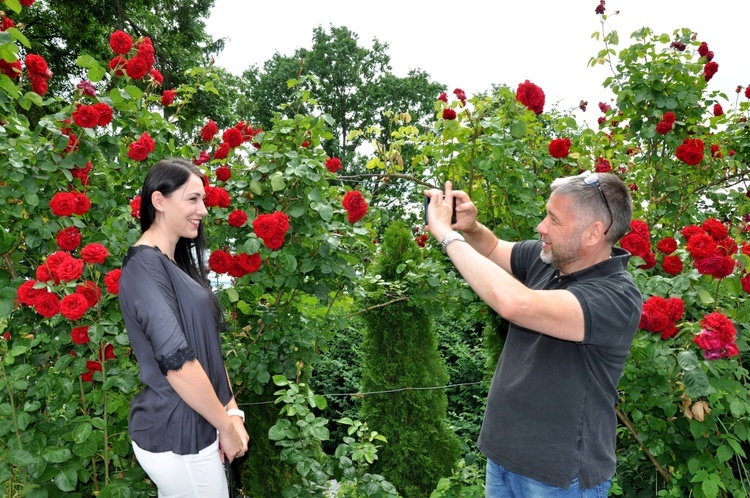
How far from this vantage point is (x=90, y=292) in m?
2.19

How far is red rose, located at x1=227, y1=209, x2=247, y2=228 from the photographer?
100 inches

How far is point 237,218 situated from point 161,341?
979 millimetres

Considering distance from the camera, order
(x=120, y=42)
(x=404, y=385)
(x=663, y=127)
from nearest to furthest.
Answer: (x=120, y=42), (x=663, y=127), (x=404, y=385)

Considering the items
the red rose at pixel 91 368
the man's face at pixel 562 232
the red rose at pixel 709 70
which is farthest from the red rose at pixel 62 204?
the red rose at pixel 709 70

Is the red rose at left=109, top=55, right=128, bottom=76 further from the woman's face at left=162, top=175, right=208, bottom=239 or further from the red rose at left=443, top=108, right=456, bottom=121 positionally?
the red rose at left=443, top=108, right=456, bottom=121

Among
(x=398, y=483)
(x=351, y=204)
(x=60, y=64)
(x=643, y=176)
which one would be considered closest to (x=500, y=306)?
(x=351, y=204)

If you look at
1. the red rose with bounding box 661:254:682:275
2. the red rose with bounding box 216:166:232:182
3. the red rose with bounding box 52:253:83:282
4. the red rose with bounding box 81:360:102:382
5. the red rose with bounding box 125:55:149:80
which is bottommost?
the red rose with bounding box 81:360:102:382

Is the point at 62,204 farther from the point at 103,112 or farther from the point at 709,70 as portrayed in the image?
the point at 709,70

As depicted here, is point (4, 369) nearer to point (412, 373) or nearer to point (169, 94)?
point (169, 94)

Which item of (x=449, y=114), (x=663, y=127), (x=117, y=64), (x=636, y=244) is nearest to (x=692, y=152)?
(x=663, y=127)

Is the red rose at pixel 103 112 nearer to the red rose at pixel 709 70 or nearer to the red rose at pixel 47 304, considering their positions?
the red rose at pixel 47 304

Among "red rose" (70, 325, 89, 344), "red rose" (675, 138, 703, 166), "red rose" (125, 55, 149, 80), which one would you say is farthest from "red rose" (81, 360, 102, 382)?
"red rose" (675, 138, 703, 166)

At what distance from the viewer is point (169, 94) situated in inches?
115

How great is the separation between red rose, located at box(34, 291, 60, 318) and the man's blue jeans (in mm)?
1546
